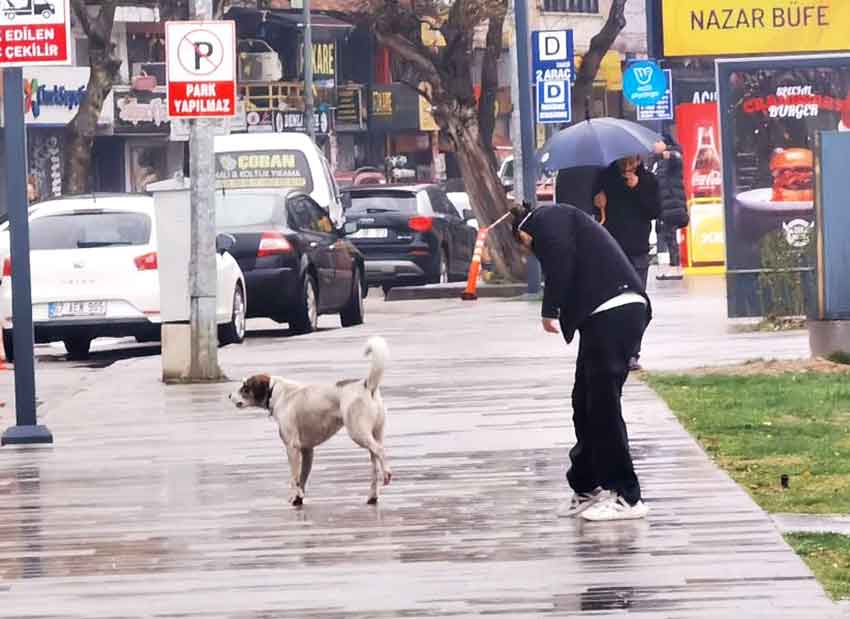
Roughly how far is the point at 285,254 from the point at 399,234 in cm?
1093

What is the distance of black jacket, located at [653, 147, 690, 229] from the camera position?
23312 millimetres

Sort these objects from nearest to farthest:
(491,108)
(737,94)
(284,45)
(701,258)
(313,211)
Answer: (737,94), (313,211), (701,258), (491,108), (284,45)

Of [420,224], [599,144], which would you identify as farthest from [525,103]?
[599,144]

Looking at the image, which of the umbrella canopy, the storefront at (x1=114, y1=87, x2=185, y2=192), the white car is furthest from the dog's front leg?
the storefront at (x1=114, y1=87, x2=185, y2=192)

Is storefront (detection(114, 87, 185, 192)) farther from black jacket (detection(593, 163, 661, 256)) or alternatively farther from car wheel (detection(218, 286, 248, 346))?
black jacket (detection(593, 163, 661, 256))

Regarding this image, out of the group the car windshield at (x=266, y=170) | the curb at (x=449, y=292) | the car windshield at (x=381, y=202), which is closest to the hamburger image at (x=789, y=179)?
the car windshield at (x=266, y=170)

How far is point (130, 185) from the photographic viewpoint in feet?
211

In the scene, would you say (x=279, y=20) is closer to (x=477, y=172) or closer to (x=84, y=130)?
(x=84, y=130)

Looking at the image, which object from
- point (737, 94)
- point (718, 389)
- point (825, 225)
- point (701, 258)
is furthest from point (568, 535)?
point (701, 258)

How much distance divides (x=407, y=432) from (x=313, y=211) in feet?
40.6

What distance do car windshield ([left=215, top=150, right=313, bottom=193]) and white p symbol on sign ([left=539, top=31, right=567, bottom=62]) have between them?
11.7ft

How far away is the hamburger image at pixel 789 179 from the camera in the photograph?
2362cm

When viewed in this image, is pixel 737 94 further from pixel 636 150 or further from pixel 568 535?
pixel 568 535

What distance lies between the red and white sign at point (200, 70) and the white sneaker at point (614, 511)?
823cm
